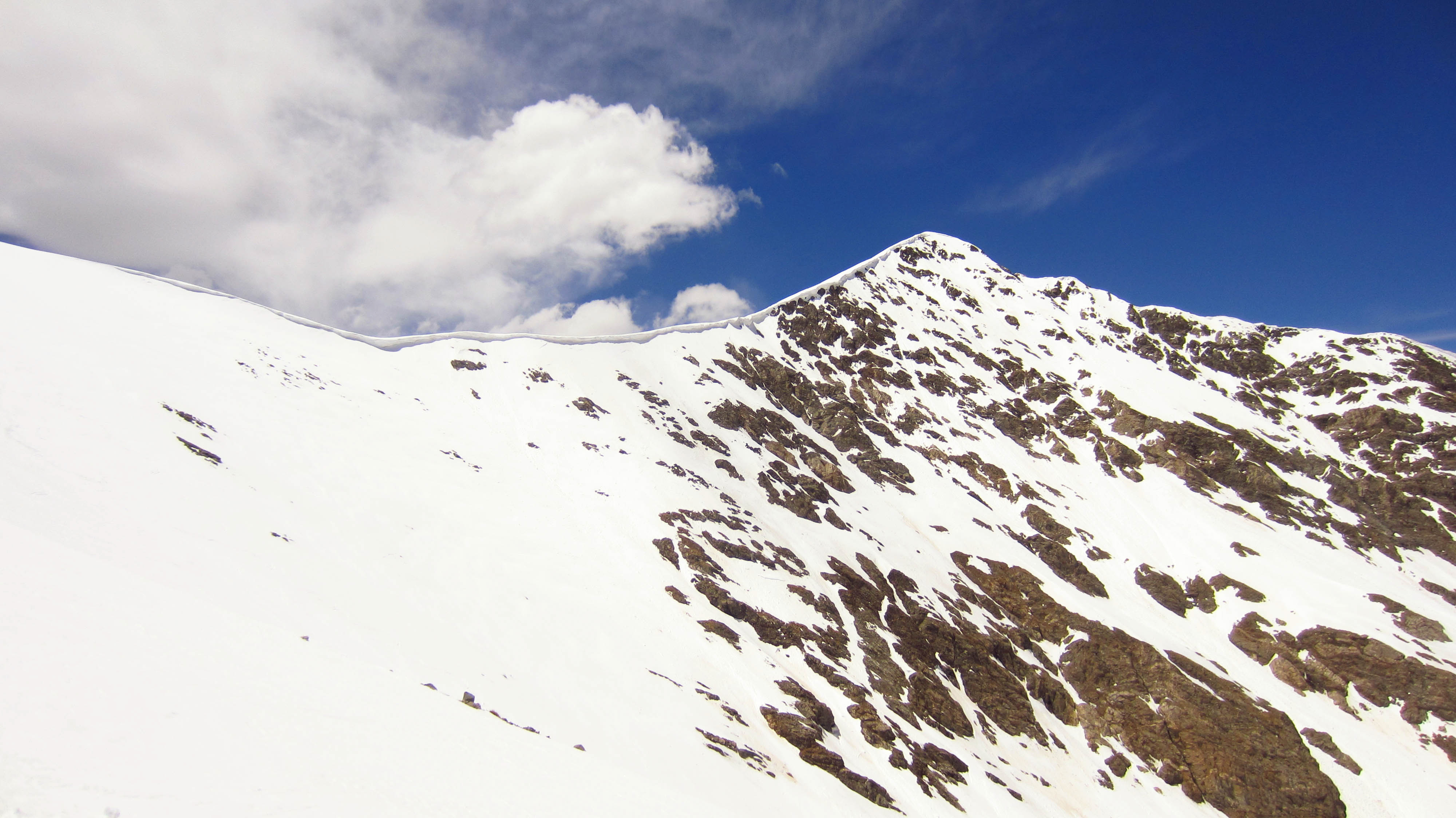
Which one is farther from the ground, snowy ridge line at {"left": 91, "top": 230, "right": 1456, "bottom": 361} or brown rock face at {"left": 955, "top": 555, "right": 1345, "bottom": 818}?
snowy ridge line at {"left": 91, "top": 230, "right": 1456, "bottom": 361}

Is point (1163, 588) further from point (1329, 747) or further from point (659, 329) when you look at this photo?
point (659, 329)

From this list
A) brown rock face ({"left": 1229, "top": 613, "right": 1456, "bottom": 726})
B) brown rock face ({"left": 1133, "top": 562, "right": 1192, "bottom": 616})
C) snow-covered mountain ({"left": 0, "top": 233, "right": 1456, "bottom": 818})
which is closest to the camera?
snow-covered mountain ({"left": 0, "top": 233, "right": 1456, "bottom": 818})

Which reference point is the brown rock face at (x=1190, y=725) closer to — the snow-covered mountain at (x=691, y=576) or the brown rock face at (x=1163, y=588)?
the snow-covered mountain at (x=691, y=576)

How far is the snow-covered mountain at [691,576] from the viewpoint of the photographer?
13008 millimetres

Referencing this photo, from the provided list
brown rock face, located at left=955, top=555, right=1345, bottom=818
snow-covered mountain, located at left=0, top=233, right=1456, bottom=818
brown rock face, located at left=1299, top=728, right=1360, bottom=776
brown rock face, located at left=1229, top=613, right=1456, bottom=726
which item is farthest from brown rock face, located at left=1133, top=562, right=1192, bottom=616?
brown rock face, located at left=1299, top=728, right=1360, bottom=776

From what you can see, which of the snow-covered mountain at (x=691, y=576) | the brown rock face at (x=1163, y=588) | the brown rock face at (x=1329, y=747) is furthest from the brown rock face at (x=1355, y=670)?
the brown rock face at (x=1329, y=747)

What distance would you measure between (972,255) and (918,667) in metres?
109

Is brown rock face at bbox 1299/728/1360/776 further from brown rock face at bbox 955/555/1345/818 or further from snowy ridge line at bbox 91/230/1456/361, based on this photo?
snowy ridge line at bbox 91/230/1456/361

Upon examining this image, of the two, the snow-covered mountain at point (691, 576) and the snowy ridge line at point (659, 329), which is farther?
Answer: the snowy ridge line at point (659, 329)

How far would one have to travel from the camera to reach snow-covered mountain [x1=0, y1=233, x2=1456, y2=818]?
1301cm

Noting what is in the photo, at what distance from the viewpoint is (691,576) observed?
1416 inches

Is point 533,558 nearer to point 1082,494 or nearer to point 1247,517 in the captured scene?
point 1082,494

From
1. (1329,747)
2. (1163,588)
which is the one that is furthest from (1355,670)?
(1163,588)

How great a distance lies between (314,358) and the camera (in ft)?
Result: 150
